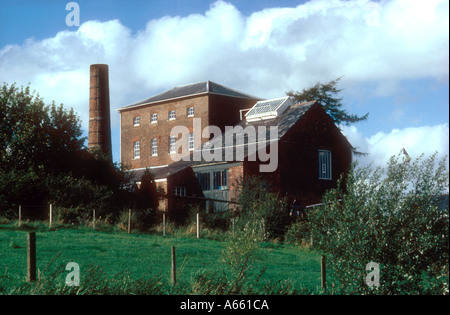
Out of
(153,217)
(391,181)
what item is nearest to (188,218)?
(153,217)

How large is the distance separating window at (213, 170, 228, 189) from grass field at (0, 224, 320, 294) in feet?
36.7

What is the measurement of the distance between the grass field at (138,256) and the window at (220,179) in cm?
1118

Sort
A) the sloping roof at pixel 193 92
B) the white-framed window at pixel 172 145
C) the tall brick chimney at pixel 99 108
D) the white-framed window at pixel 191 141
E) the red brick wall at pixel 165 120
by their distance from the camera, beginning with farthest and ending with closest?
the sloping roof at pixel 193 92
the white-framed window at pixel 172 145
the red brick wall at pixel 165 120
the white-framed window at pixel 191 141
the tall brick chimney at pixel 99 108

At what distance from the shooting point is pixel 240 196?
31203mm

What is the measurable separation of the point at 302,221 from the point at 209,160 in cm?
1149

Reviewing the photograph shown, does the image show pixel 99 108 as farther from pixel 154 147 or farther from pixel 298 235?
pixel 298 235

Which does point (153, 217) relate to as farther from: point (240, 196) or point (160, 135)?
point (160, 135)

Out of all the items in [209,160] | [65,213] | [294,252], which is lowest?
[294,252]

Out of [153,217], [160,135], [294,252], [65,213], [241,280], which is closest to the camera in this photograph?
[241,280]

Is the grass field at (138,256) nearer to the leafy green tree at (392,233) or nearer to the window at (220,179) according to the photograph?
the leafy green tree at (392,233)

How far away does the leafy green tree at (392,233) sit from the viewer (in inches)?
513

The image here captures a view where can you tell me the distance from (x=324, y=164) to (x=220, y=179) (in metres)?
7.76

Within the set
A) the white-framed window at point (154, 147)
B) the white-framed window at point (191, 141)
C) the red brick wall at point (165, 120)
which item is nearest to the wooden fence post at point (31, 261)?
the red brick wall at point (165, 120)

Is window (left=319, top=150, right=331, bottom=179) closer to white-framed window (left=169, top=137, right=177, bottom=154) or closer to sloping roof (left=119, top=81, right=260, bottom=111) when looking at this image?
sloping roof (left=119, top=81, right=260, bottom=111)
